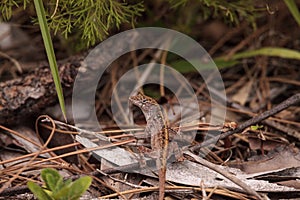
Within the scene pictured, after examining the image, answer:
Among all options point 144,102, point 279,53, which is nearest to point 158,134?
point 144,102

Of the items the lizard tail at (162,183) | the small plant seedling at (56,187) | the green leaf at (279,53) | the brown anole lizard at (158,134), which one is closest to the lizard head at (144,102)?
the brown anole lizard at (158,134)

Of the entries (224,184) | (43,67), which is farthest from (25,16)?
(224,184)

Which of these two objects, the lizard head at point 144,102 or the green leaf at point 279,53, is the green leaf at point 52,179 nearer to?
the lizard head at point 144,102

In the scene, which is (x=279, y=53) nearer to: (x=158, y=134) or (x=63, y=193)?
(x=158, y=134)

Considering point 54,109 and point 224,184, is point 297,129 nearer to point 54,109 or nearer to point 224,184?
point 224,184

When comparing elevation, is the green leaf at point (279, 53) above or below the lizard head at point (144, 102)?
above

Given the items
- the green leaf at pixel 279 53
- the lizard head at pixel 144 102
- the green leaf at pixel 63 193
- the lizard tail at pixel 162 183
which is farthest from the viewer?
the green leaf at pixel 279 53
